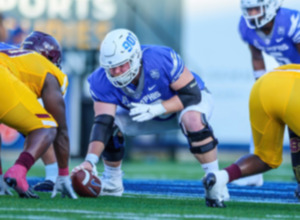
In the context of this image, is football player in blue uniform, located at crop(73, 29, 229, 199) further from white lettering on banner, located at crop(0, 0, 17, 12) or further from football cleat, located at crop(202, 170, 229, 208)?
white lettering on banner, located at crop(0, 0, 17, 12)

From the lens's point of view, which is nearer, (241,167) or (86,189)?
(241,167)

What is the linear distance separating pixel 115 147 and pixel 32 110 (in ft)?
3.64

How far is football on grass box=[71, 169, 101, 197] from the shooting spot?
16.3 feet

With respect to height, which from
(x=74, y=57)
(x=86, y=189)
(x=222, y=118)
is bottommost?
(x=222, y=118)

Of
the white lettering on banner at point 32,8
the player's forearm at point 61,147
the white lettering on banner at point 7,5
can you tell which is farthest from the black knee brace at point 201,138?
the white lettering on banner at point 7,5

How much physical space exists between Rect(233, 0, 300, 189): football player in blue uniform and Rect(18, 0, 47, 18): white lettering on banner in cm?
735

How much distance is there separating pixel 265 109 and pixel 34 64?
144 centimetres

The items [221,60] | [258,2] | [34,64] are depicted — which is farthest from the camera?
[221,60]

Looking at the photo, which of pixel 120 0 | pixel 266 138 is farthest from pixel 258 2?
pixel 120 0

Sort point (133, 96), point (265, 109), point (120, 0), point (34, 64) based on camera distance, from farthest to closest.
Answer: point (120, 0) < point (133, 96) < point (34, 64) < point (265, 109)

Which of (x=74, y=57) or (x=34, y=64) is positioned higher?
(x=34, y=64)

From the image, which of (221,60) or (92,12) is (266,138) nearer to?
(92,12)

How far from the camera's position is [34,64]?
16.2 feet

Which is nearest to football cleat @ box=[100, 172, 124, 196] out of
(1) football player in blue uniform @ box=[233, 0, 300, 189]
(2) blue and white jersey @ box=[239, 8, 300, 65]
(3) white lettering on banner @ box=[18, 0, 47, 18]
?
(1) football player in blue uniform @ box=[233, 0, 300, 189]
